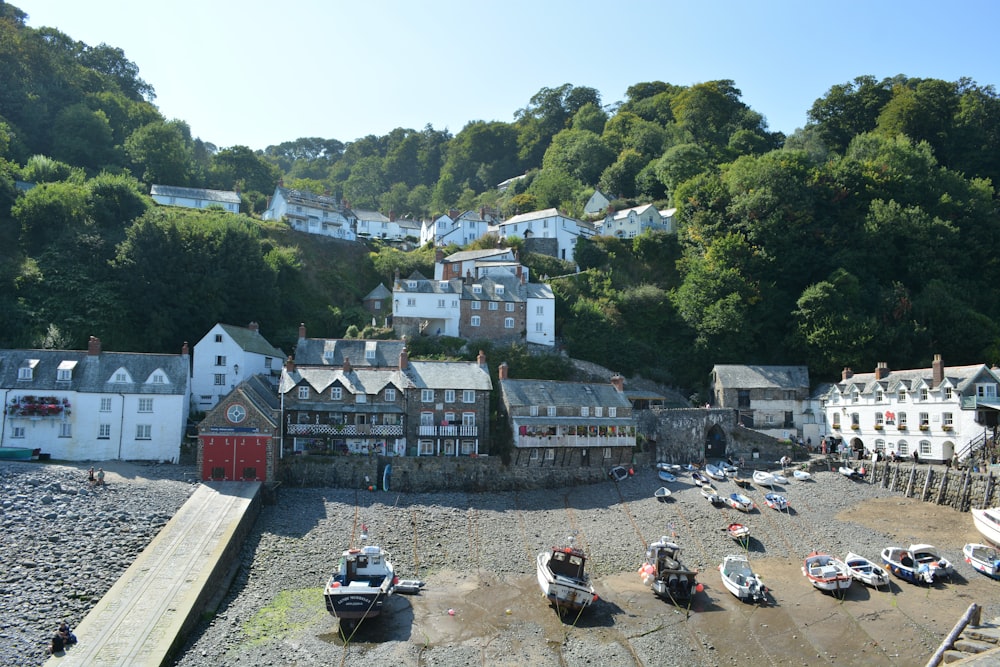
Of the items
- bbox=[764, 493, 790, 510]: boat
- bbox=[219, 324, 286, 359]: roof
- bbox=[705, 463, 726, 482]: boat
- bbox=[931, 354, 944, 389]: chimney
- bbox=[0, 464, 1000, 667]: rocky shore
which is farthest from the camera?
bbox=[219, 324, 286, 359]: roof

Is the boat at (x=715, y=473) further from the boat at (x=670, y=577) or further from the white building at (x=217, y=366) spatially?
the white building at (x=217, y=366)

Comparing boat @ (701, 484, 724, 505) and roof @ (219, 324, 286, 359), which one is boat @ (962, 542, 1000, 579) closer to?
boat @ (701, 484, 724, 505)

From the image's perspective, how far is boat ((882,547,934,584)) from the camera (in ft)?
91.8

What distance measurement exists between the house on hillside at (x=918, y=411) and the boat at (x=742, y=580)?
63.5ft

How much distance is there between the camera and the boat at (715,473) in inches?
1604

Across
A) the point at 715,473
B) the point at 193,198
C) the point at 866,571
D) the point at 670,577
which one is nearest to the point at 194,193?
the point at 193,198

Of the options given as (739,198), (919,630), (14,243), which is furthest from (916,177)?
(14,243)

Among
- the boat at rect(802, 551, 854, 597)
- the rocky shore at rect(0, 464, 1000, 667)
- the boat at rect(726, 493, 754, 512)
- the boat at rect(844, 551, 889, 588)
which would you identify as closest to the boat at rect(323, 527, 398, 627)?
the rocky shore at rect(0, 464, 1000, 667)

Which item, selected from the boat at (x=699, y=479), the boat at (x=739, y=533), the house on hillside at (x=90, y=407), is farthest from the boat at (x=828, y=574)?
the house on hillside at (x=90, y=407)

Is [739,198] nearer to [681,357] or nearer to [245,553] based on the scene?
[681,357]

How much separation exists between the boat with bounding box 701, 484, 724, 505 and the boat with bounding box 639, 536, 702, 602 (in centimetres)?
875

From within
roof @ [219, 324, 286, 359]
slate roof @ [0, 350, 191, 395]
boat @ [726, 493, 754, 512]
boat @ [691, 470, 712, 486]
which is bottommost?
boat @ [726, 493, 754, 512]

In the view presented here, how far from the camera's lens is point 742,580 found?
27.6 m

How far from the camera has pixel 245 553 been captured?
2928cm
